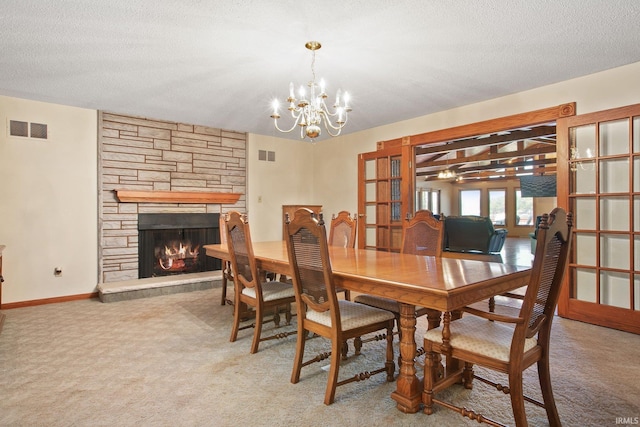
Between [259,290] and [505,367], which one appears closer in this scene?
[505,367]

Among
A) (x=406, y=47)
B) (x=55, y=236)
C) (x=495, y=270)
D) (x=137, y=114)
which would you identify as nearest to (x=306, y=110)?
(x=406, y=47)

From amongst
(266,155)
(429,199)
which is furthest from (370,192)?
(429,199)

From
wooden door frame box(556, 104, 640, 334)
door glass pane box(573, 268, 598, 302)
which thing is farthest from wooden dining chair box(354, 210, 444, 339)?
door glass pane box(573, 268, 598, 302)

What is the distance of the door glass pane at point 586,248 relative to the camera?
10.6ft

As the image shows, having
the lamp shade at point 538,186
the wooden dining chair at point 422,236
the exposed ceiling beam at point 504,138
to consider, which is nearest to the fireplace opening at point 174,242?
the wooden dining chair at point 422,236

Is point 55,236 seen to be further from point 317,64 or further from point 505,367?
point 505,367

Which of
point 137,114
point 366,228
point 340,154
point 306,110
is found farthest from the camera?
point 340,154

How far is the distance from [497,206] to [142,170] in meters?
12.7

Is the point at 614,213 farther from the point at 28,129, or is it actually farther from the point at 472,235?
the point at 28,129

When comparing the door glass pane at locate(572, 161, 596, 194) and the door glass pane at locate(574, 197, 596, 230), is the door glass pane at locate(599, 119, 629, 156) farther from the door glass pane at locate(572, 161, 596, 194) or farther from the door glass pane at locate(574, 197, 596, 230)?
the door glass pane at locate(574, 197, 596, 230)

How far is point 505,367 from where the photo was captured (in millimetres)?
1470

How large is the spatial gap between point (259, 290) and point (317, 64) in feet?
6.17

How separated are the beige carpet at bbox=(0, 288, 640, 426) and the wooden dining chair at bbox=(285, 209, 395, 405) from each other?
6.1 inches

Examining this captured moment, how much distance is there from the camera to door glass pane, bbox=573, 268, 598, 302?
3.24 meters
